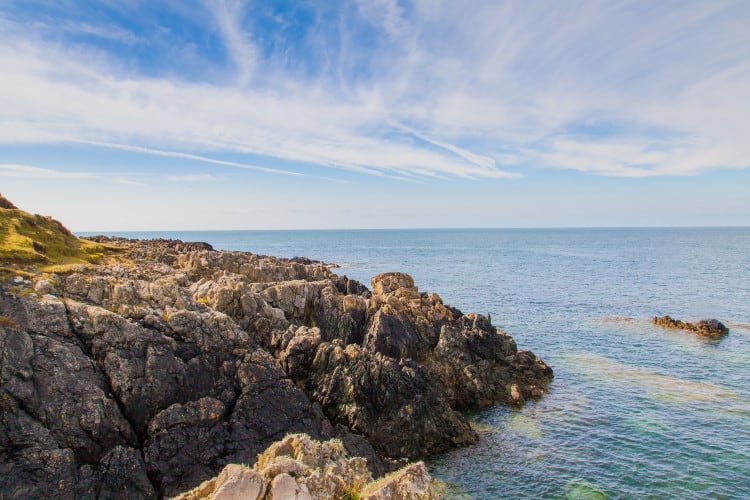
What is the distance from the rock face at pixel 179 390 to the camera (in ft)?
75.6

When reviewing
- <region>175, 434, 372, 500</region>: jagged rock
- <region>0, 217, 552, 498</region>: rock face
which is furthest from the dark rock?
<region>175, 434, 372, 500</region>: jagged rock

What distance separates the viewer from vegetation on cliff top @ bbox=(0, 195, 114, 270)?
3638cm

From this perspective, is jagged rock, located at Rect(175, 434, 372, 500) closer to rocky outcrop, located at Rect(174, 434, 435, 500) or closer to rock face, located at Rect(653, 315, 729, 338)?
rocky outcrop, located at Rect(174, 434, 435, 500)

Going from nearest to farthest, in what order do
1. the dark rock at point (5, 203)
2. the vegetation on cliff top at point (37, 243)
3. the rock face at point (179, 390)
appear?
1. the rock face at point (179, 390)
2. the vegetation on cliff top at point (37, 243)
3. the dark rock at point (5, 203)

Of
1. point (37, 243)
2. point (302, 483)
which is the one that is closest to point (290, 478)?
point (302, 483)

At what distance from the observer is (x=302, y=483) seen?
14797 millimetres

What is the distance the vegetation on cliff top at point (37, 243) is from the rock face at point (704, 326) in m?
78.0

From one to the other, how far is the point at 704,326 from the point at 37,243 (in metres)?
81.7

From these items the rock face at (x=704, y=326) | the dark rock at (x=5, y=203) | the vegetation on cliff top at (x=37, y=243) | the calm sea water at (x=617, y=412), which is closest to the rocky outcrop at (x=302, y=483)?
the calm sea water at (x=617, y=412)

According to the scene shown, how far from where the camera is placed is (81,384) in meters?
24.9

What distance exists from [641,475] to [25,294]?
133 ft

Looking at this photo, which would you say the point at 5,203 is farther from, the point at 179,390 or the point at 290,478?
the point at 290,478

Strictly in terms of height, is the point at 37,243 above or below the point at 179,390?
above

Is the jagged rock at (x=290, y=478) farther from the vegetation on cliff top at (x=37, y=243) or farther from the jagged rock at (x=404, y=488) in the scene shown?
the vegetation on cliff top at (x=37, y=243)
